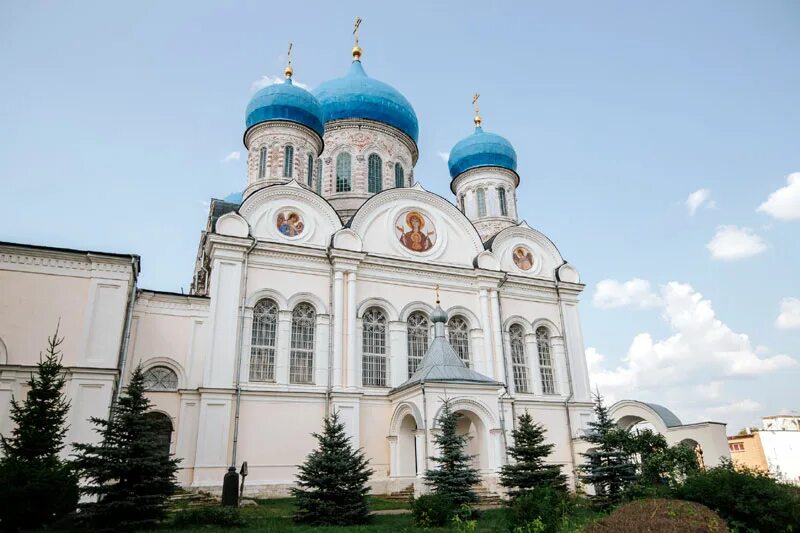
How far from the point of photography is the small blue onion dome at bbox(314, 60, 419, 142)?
23.3 meters

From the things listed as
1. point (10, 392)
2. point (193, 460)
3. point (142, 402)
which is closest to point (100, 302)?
point (10, 392)

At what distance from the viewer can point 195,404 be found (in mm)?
15234

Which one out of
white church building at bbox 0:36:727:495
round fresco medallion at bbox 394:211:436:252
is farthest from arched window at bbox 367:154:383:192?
round fresco medallion at bbox 394:211:436:252

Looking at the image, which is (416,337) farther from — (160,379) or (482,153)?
(482,153)

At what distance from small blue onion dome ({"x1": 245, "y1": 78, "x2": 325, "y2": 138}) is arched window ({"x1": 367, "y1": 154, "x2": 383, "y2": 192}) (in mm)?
2612

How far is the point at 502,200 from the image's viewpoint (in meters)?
24.8

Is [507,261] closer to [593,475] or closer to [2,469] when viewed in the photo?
[593,475]

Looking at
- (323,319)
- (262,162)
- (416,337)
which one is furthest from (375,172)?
(323,319)

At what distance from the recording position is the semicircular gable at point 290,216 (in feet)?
58.0

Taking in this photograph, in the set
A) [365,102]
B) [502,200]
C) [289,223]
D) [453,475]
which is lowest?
[453,475]

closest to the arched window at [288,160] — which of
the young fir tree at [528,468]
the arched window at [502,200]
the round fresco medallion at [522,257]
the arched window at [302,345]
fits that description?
the arched window at [302,345]

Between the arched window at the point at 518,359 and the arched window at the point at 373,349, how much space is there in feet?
16.2

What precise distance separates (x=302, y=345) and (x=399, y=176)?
9522 mm

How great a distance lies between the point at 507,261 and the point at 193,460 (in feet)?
41.9
